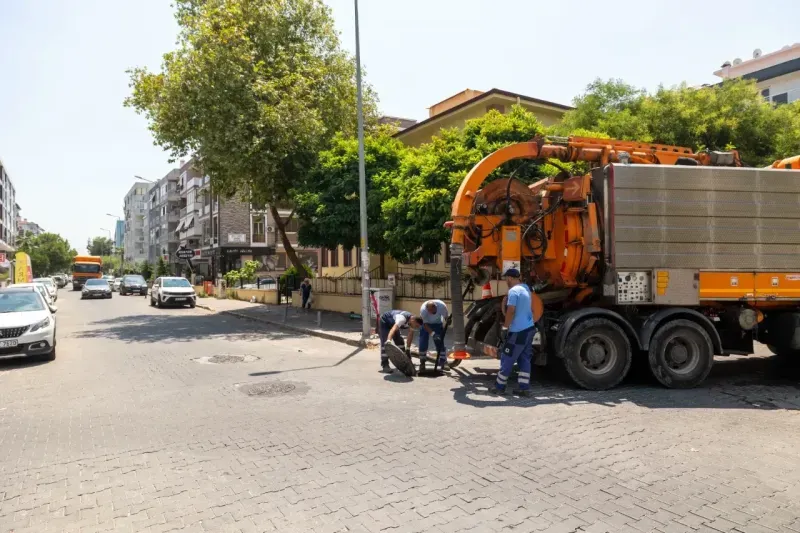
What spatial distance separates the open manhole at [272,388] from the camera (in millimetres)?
7543

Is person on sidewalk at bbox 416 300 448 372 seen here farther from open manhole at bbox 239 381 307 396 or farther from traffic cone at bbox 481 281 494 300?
open manhole at bbox 239 381 307 396

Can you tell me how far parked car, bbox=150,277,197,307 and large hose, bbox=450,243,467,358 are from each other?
22.1m

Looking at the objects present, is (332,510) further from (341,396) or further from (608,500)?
(341,396)

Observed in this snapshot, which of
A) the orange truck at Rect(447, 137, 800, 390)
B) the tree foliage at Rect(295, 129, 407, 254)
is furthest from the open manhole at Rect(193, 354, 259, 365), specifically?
the tree foliage at Rect(295, 129, 407, 254)

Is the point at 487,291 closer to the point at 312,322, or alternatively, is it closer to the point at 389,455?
the point at 389,455

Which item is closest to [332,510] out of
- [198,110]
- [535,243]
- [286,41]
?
[535,243]

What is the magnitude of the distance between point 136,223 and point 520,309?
117 metres

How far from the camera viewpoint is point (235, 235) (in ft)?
153

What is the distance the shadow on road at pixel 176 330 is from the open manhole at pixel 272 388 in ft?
21.3

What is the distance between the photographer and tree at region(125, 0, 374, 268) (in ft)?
62.7

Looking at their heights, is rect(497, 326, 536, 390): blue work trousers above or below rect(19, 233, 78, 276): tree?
below

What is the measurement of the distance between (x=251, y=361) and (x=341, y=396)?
151 inches

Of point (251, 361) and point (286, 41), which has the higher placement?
point (286, 41)

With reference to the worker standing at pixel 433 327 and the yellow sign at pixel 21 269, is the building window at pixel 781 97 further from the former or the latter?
the yellow sign at pixel 21 269
